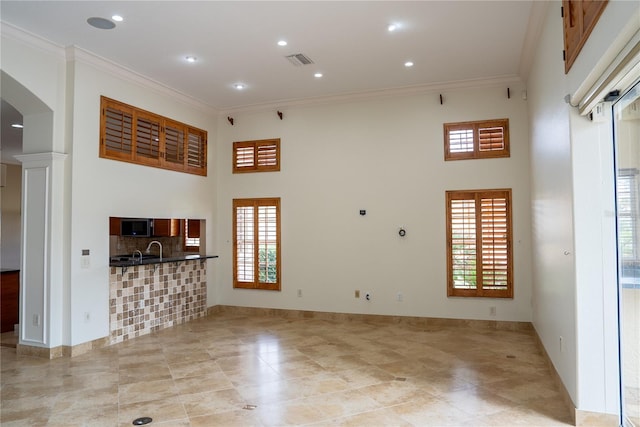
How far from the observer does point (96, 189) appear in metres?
5.37

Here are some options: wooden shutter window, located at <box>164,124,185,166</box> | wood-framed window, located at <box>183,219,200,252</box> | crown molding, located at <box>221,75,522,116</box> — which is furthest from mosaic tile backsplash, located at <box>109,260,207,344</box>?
crown molding, located at <box>221,75,522,116</box>

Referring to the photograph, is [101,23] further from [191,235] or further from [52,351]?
[191,235]

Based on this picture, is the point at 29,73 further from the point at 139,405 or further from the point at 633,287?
the point at 633,287

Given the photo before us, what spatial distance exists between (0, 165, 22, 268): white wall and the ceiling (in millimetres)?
6839

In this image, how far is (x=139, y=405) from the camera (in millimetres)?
3604

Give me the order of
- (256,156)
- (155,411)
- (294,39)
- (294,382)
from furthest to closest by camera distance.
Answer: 1. (256,156)
2. (294,39)
3. (294,382)
4. (155,411)

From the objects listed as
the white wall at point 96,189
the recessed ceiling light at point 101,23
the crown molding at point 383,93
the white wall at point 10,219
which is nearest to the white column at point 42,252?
the white wall at point 96,189

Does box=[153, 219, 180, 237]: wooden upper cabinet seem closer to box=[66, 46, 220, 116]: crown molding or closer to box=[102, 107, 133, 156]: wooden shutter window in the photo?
box=[102, 107, 133, 156]: wooden shutter window

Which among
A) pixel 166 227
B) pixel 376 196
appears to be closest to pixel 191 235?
pixel 166 227

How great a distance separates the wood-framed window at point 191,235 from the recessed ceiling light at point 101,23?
358 cm

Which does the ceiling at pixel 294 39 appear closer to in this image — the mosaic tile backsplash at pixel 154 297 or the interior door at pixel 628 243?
the interior door at pixel 628 243

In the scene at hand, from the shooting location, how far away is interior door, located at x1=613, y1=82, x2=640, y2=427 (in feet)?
8.58

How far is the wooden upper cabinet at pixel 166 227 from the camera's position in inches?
270

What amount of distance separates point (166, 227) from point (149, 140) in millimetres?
1532
